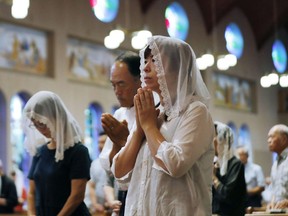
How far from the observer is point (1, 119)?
60.7 ft

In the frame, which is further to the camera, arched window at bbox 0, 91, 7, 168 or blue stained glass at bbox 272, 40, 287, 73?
blue stained glass at bbox 272, 40, 287, 73

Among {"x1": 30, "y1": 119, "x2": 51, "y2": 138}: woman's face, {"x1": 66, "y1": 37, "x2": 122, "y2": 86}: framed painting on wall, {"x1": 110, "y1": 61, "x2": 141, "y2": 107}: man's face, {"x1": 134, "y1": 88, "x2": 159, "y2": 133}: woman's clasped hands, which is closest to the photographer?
{"x1": 134, "y1": 88, "x2": 159, "y2": 133}: woman's clasped hands

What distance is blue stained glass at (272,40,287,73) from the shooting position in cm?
3133

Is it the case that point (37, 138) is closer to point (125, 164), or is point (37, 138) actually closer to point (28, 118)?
point (28, 118)

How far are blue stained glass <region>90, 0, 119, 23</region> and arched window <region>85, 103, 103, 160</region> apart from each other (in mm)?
2683

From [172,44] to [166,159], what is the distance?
617 millimetres

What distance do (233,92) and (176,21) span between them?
15.0 feet

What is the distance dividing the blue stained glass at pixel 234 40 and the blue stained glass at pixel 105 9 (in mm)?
6987

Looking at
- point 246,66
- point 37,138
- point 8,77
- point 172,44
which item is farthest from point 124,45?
point 172,44

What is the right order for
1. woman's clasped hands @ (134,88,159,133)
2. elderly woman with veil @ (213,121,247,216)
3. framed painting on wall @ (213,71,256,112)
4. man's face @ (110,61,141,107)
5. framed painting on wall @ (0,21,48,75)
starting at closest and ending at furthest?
woman's clasped hands @ (134,88,159,133), man's face @ (110,61,141,107), elderly woman with veil @ (213,121,247,216), framed painting on wall @ (0,21,48,75), framed painting on wall @ (213,71,256,112)

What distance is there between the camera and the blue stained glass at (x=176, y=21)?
25.4 m

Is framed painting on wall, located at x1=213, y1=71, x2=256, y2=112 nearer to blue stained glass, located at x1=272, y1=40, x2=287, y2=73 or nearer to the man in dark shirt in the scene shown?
blue stained glass, located at x1=272, y1=40, x2=287, y2=73

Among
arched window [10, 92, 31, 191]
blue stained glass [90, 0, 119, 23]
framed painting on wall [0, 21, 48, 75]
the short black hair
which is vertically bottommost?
the short black hair

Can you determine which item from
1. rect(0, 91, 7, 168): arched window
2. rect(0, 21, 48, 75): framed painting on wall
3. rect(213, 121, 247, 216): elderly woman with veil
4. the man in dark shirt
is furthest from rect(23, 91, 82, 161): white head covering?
rect(0, 21, 48, 75): framed painting on wall
